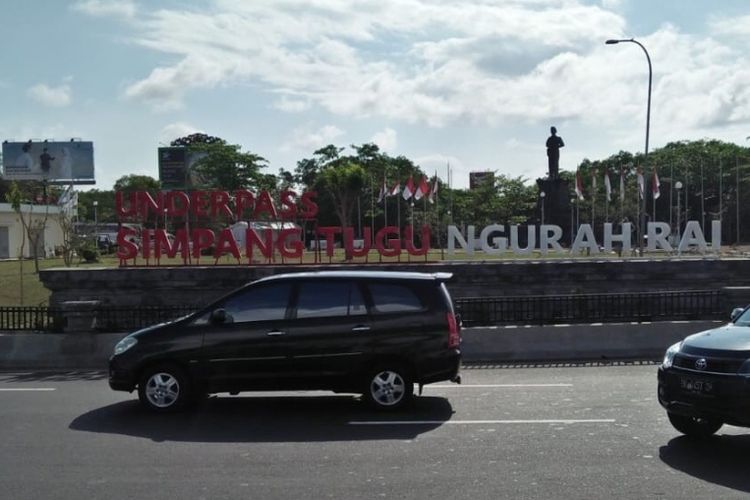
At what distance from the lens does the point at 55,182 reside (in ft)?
230

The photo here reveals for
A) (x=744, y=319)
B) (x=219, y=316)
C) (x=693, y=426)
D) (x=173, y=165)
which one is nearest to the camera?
(x=693, y=426)

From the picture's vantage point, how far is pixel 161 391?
10.2m

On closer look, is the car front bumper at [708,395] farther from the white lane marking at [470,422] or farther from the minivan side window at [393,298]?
the minivan side window at [393,298]

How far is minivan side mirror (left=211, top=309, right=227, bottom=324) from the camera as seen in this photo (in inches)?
398

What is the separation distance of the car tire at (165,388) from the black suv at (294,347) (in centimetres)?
1

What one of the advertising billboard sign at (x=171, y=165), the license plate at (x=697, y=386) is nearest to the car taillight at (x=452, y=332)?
the license plate at (x=697, y=386)

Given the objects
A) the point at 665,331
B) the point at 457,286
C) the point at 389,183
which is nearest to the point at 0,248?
the point at 389,183

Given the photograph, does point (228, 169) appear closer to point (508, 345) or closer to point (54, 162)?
point (54, 162)

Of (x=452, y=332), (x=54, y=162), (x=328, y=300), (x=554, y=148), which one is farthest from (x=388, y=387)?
(x=54, y=162)

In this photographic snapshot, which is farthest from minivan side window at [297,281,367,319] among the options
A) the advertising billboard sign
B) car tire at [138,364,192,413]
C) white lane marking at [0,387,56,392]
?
the advertising billboard sign

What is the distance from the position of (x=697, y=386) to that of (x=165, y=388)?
A: 20.9ft

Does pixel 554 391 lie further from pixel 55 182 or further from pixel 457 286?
pixel 55 182

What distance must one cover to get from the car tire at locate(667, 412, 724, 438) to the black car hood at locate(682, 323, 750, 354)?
2.79 ft

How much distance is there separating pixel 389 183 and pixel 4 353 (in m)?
67.4
